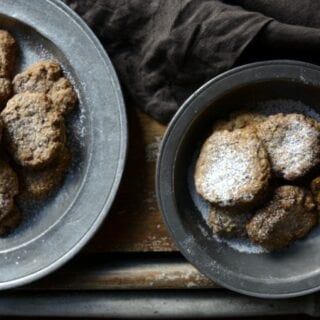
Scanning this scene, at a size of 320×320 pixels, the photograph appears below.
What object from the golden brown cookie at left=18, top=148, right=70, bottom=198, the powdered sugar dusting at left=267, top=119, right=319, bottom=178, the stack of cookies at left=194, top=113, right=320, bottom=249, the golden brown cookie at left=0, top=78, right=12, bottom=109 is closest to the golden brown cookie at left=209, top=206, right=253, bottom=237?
the stack of cookies at left=194, top=113, right=320, bottom=249

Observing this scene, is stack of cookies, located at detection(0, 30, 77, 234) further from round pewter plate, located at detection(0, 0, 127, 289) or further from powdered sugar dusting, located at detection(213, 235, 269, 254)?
powdered sugar dusting, located at detection(213, 235, 269, 254)

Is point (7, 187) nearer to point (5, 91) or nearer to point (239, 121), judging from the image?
point (5, 91)

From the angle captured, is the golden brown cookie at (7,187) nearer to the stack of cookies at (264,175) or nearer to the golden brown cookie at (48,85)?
the golden brown cookie at (48,85)

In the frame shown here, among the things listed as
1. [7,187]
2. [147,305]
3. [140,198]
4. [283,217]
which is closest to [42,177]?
[7,187]

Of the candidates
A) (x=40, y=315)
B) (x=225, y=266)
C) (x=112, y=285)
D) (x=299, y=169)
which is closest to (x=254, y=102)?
(x=299, y=169)

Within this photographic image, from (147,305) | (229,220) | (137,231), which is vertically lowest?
(147,305)

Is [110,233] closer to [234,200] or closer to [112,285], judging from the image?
[112,285]
